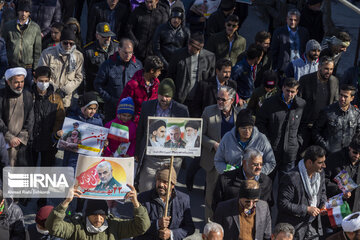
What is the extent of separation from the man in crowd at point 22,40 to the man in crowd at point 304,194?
5279 millimetres

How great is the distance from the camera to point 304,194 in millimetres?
9719

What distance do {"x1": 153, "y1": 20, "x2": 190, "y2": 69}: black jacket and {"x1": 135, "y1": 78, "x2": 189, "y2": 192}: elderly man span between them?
7.38 ft

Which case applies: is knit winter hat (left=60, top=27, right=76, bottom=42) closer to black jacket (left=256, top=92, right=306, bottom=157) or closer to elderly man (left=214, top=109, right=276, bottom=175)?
black jacket (left=256, top=92, right=306, bottom=157)

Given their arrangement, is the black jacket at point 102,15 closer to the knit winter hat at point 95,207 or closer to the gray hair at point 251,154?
the gray hair at point 251,154

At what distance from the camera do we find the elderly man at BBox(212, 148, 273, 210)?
9508 mm

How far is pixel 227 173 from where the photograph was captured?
9664 mm

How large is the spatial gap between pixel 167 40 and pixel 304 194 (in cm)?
429

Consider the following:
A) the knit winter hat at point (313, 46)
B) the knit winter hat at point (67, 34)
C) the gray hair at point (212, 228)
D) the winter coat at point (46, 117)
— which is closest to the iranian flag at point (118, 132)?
the winter coat at point (46, 117)

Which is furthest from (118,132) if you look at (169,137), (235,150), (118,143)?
(235,150)

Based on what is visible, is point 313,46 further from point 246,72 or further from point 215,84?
point 215,84

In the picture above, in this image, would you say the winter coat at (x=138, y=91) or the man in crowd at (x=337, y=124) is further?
the winter coat at (x=138, y=91)

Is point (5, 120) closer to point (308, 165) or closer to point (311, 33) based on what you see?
point (308, 165)

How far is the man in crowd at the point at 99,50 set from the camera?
1269 centimetres

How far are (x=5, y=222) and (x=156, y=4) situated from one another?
6199mm
